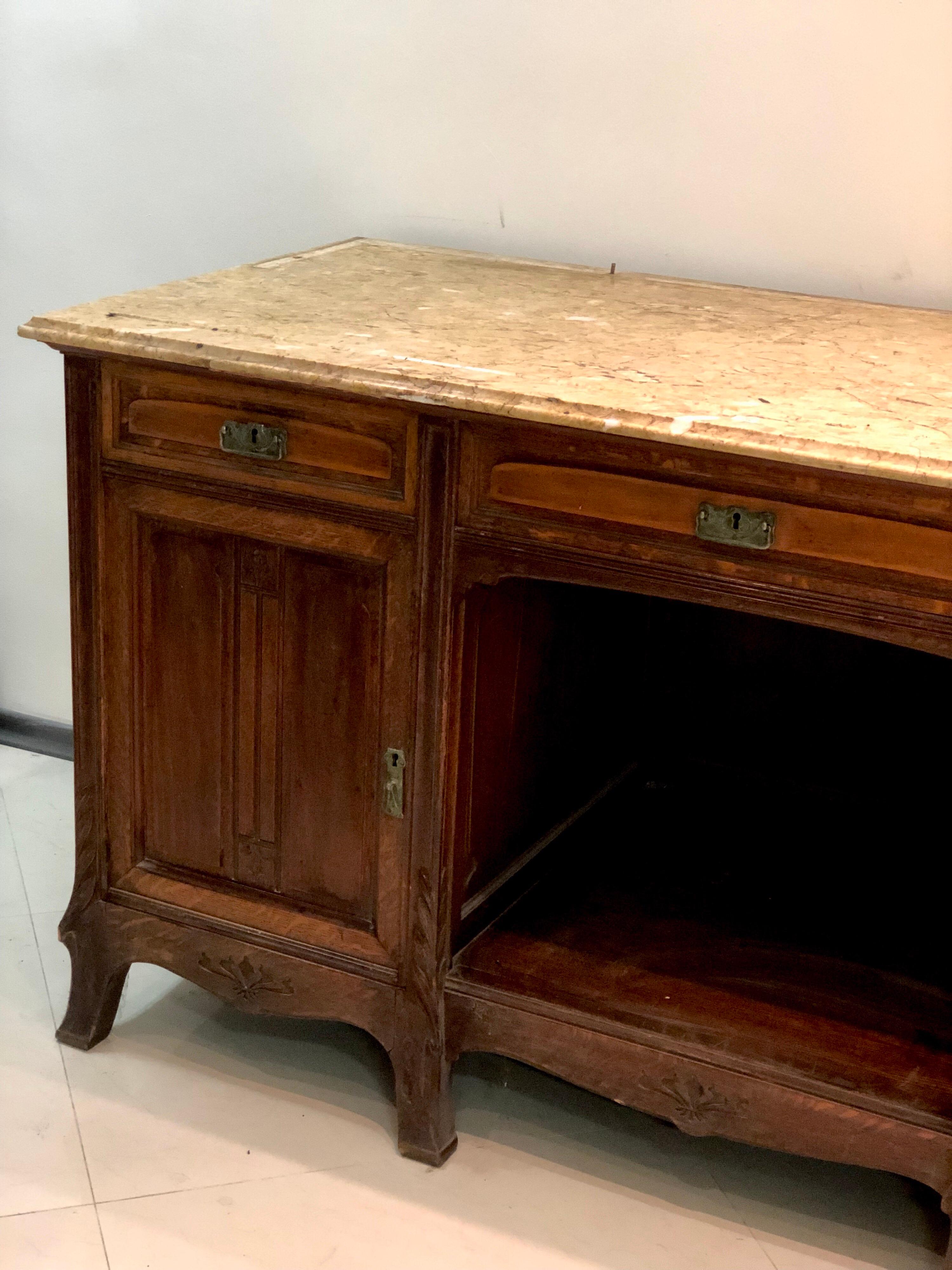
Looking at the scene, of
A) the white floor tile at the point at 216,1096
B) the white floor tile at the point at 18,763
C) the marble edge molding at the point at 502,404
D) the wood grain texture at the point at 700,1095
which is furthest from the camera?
the white floor tile at the point at 18,763

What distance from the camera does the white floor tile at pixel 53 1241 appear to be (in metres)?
1.66

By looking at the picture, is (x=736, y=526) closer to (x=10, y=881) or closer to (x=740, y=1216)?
(x=740, y=1216)

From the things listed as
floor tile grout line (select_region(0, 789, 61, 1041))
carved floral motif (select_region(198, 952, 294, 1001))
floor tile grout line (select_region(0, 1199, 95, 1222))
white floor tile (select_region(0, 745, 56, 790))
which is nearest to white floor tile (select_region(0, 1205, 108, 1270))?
floor tile grout line (select_region(0, 1199, 95, 1222))

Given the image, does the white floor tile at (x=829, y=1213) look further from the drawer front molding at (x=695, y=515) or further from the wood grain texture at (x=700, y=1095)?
the drawer front molding at (x=695, y=515)

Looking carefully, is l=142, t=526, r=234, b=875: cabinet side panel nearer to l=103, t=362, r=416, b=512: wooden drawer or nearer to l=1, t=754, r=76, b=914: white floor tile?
l=103, t=362, r=416, b=512: wooden drawer

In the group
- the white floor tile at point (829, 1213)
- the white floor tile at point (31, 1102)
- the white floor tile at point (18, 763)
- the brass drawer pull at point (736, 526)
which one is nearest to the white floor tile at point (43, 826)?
the white floor tile at point (18, 763)

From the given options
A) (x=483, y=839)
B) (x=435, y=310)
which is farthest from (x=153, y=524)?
(x=483, y=839)

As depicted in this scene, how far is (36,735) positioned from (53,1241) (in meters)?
1.34

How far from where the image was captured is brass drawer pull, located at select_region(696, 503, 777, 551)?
147 centimetres

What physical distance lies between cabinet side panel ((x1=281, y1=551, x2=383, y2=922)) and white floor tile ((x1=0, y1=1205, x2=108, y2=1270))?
0.45 metres

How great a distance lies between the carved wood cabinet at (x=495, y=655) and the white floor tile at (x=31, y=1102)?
0.07 metres

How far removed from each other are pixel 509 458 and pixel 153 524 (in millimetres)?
483

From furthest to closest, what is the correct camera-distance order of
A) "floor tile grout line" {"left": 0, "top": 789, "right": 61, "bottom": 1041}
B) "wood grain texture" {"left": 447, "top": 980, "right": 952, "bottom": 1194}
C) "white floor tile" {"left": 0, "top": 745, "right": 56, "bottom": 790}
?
"white floor tile" {"left": 0, "top": 745, "right": 56, "bottom": 790} → "floor tile grout line" {"left": 0, "top": 789, "right": 61, "bottom": 1041} → "wood grain texture" {"left": 447, "top": 980, "right": 952, "bottom": 1194}

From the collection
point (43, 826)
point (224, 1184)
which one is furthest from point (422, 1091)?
point (43, 826)
